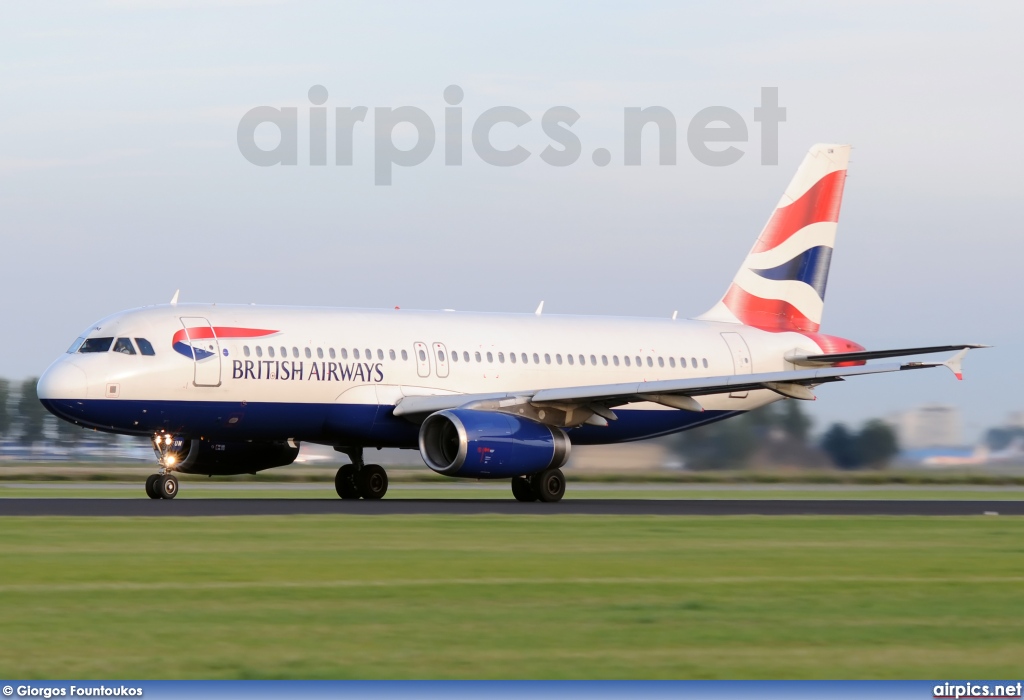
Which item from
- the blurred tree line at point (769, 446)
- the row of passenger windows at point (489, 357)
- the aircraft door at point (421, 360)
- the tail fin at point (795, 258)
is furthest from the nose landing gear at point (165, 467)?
the blurred tree line at point (769, 446)

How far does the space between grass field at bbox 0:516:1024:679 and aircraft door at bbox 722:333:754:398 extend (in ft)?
53.7

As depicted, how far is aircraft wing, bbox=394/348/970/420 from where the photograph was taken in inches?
1204

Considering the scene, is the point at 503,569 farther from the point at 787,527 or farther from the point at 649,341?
the point at 649,341

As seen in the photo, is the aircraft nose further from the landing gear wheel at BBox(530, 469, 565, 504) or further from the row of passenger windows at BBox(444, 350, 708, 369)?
the landing gear wheel at BBox(530, 469, 565, 504)

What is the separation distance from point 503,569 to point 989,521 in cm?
1210

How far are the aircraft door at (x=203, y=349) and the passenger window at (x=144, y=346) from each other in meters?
0.70

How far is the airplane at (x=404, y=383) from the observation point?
29.0 meters

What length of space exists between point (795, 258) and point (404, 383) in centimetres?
1286

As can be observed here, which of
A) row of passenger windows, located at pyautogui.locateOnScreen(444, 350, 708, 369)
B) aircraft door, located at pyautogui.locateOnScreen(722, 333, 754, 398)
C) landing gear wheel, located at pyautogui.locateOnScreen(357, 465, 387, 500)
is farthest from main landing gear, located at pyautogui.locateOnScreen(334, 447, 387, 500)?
aircraft door, located at pyautogui.locateOnScreen(722, 333, 754, 398)

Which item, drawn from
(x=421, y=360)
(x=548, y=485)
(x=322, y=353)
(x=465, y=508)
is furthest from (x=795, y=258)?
(x=465, y=508)

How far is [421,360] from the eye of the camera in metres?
32.3

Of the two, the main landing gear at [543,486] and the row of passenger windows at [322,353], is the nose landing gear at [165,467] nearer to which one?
the row of passenger windows at [322,353]

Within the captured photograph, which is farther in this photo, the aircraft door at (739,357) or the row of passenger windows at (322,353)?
the aircraft door at (739,357)

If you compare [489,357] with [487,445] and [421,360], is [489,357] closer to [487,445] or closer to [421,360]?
[421,360]
